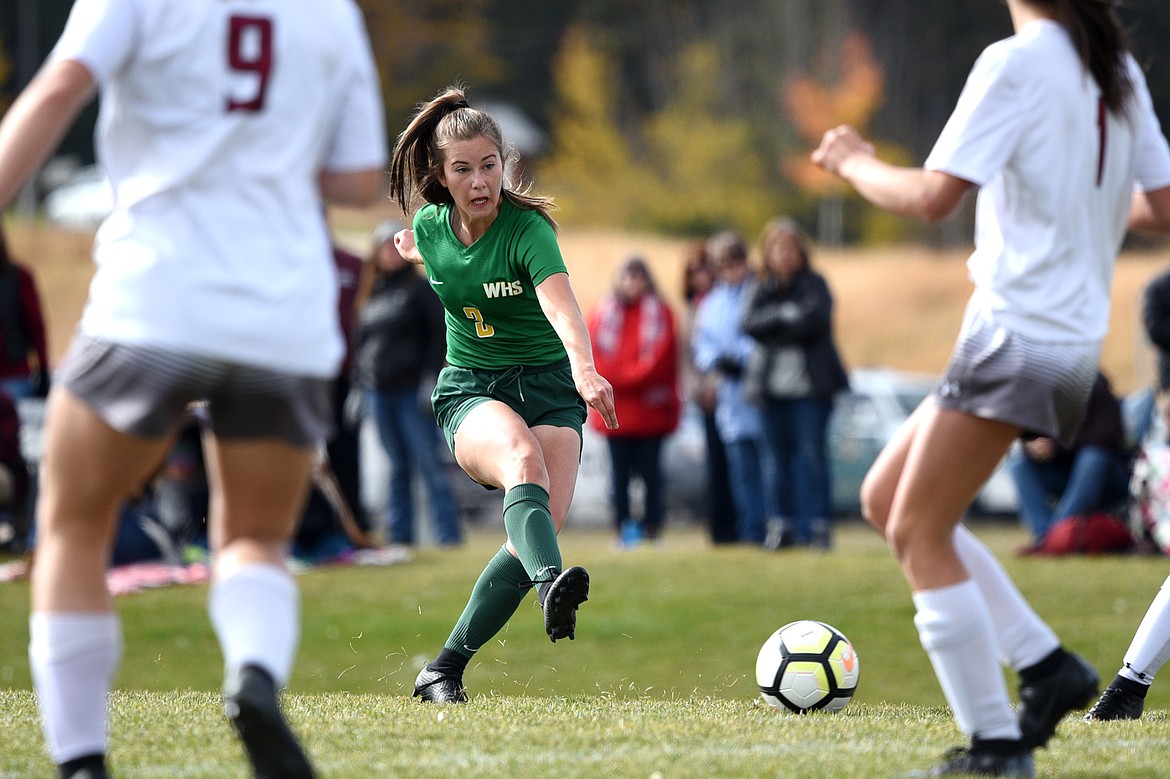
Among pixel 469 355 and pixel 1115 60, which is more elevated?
pixel 1115 60

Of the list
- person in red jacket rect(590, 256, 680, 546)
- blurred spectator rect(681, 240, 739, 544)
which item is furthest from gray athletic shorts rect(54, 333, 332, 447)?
blurred spectator rect(681, 240, 739, 544)

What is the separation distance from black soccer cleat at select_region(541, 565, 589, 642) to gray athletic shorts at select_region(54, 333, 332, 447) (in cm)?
157

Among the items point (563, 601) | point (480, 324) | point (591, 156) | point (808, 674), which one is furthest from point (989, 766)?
point (591, 156)

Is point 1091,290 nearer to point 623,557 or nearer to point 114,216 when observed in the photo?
point 114,216

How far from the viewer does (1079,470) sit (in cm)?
1155

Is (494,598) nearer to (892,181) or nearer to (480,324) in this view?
(480,324)

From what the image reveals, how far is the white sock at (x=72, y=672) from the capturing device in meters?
3.46

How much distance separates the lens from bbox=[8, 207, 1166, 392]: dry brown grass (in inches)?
1014

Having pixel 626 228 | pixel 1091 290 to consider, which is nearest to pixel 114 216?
pixel 1091 290

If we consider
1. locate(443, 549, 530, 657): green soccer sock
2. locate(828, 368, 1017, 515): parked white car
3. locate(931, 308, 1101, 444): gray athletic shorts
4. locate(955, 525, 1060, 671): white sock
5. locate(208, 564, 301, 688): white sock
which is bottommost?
locate(828, 368, 1017, 515): parked white car

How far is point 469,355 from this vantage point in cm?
570

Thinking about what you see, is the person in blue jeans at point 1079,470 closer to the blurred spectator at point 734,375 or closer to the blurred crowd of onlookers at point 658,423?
the blurred crowd of onlookers at point 658,423

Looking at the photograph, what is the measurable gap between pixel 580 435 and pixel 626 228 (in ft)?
103

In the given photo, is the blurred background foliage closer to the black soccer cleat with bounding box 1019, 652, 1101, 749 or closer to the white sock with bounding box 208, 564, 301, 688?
the black soccer cleat with bounding box 1019, 652, 1101, 749
